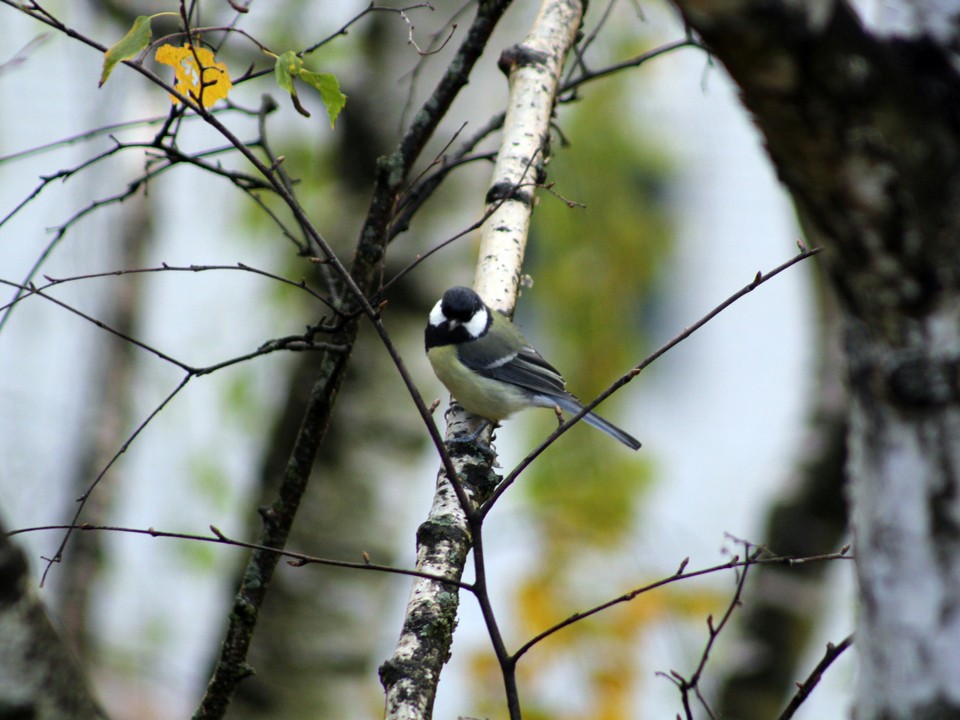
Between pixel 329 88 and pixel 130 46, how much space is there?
0.36m

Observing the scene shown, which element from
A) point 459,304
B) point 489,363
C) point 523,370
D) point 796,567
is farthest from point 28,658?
point 796,567

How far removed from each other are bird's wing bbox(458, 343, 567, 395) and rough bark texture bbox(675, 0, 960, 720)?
226 cm

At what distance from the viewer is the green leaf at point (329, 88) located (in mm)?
1614

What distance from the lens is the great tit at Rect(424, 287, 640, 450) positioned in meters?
2.75

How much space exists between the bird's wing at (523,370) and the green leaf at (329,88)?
1.59 metres

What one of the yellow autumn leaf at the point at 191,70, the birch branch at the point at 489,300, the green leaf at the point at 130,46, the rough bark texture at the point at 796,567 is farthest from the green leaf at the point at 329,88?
the rough bark texture at the point at 796,567

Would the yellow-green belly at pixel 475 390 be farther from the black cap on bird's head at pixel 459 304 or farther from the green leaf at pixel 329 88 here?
the green leaf at pixel 329 88

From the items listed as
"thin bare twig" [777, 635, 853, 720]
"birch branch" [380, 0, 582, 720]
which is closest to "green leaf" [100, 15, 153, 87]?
"birch branch" [380, 0, 582, 720]

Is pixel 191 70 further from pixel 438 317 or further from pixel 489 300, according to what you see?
pixel 438 317

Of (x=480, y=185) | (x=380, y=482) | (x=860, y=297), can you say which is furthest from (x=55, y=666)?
(x=480, y=185)

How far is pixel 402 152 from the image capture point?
1965mm

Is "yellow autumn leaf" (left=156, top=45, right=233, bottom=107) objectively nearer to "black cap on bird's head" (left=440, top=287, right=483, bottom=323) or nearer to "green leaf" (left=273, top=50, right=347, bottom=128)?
"green leaf" (left=273, top=50, right=347, bottom=128)

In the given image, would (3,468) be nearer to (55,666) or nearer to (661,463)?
(55,666)

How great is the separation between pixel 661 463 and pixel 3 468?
3.47m
